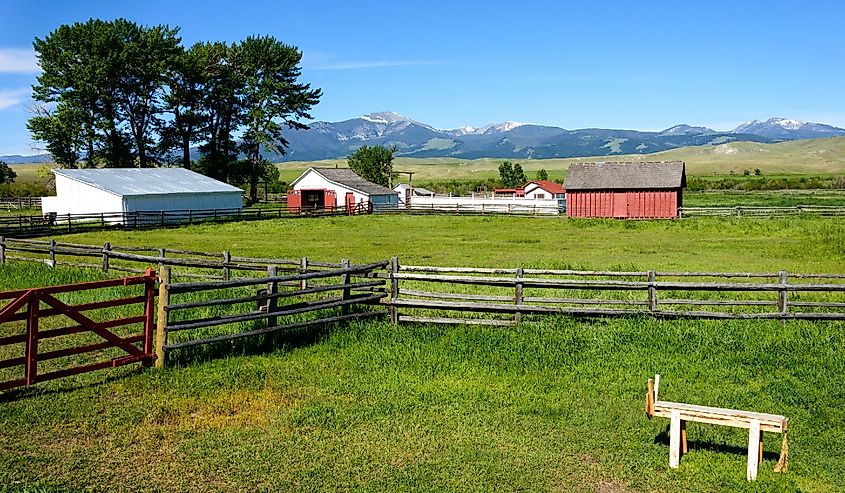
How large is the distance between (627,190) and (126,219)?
37.7m

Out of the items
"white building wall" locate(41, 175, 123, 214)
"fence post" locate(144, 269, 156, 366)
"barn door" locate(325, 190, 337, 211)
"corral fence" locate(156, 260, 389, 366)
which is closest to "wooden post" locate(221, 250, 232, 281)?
"corral fence" locate(156, 260, 389, 366)

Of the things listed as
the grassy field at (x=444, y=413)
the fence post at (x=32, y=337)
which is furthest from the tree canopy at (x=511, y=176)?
the fence post at (x=32, y=337)

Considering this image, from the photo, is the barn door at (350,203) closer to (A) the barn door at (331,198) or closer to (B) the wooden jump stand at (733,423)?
(A) the barn door at (331,198)

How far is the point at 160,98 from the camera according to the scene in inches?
2995

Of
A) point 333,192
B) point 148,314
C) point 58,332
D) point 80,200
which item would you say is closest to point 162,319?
point 148,314

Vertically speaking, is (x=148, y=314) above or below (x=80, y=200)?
below

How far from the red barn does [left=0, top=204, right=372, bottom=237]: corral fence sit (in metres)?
19.6

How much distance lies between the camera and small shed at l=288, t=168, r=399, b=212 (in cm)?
6856

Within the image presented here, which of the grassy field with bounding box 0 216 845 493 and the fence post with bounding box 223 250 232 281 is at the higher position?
the fence post with bounding box 223 250 232 281

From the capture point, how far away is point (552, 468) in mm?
8414

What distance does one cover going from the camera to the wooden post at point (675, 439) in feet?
27.1

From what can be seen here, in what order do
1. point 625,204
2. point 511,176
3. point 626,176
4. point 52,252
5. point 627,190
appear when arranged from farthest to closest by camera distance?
point 511,176, point 626,176, point 625,204, point 627,190, point 52,252

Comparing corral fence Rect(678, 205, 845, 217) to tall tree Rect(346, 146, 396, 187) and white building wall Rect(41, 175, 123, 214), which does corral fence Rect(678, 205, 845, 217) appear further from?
tall tree Rect(346, 146, 396, 187)

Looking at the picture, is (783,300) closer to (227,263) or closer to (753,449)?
(753,449)
